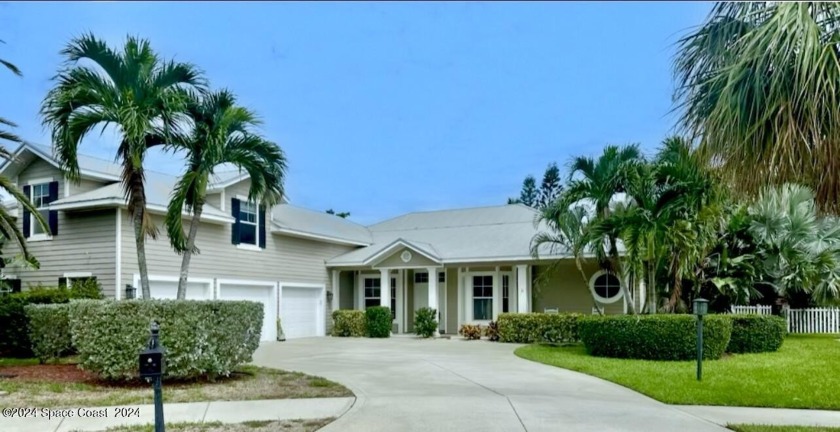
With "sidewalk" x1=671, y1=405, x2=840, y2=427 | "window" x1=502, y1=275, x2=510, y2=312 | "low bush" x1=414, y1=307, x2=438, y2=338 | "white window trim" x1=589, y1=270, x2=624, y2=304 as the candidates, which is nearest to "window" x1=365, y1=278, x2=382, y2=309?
"low bush" x1=414, y1=307, x2=438, y2=338

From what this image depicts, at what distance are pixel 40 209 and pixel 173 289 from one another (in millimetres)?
4185

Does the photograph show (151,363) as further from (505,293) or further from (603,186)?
(505,293)

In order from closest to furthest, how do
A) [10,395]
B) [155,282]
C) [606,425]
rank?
[606,425]
[10,395]
[155,282]

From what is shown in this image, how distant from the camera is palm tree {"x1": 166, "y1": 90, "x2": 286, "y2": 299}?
11453 millimetres

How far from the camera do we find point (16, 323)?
1447cm

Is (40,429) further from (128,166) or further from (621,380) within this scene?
(621,380)

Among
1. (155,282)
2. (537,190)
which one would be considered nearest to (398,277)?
(155,282)

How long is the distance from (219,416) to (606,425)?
4724 millimetres

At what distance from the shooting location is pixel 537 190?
203ft

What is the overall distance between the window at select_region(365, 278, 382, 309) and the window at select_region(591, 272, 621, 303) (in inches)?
327

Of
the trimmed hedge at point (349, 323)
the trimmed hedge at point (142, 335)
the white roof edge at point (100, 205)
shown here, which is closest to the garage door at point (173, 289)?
the white roof edge at point (100, 205)

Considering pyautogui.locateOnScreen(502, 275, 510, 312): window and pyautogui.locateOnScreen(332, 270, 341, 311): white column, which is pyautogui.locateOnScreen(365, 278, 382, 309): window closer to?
pyautogui.locateOnScreen(332, 270, 341, 311): white column

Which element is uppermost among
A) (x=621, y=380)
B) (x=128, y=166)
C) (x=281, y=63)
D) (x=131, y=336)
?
(x=281, y=63)

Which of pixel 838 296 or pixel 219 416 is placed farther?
pixel 838 296
